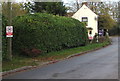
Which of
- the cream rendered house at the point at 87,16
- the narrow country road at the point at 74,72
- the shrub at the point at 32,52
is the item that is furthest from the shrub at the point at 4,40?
the cream rendered house at the point at 87,16

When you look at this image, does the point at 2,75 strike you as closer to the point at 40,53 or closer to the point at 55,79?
the point at 55,79

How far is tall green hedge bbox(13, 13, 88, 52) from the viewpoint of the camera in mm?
19469

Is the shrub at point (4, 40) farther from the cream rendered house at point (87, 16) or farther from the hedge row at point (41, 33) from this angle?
the cream rendered house at point (87, 16)

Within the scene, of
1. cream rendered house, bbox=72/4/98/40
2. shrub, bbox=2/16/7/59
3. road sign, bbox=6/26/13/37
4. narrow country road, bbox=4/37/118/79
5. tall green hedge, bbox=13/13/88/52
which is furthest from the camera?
cream rendered house, bbox=72/4/98/40

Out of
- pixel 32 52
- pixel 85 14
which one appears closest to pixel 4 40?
pixel 32 52

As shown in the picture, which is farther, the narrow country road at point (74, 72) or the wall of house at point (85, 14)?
the wall of house at point (85, 14)

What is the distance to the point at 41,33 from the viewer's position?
65.9 ft

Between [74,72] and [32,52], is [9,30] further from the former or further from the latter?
[74,72]

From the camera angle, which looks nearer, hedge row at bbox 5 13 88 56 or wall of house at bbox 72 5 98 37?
hedge row at bbox 5 13 88 56

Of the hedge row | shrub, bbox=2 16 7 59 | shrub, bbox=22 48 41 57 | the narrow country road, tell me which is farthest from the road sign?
the hedge row

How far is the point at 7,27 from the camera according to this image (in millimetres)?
14508

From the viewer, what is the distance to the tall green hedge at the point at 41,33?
1947 centimetres

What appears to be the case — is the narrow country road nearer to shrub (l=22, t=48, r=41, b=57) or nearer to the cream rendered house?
shrub (l=22, t=48, r=41, b=57)

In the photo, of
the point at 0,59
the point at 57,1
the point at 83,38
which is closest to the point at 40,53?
the point at 0,59
